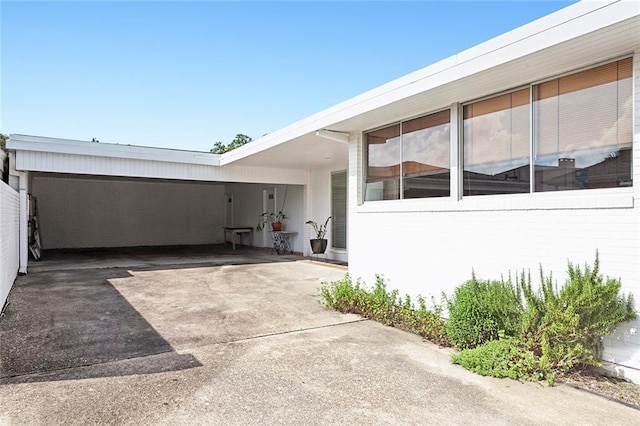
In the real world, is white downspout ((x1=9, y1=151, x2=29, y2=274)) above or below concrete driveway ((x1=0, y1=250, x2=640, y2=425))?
above

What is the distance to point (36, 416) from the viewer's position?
8.53ft

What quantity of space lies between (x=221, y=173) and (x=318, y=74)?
149 inches

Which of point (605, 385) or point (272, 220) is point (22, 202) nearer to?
point (272, 220)

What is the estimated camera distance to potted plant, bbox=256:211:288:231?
13.3 metres

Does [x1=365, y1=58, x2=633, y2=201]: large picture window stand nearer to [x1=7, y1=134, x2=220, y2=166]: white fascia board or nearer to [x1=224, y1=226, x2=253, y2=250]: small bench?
[x1=7, y1=134, x2=220, y2=166]: white fascia board

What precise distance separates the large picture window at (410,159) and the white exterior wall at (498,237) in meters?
0.16

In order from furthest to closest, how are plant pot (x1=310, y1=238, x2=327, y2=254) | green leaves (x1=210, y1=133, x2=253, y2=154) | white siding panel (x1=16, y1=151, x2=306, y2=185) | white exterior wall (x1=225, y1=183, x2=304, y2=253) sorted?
green leaves (x1=210, y1=133, x2=253, y2=154) < white exterior wall (x1=225, y1=183, x2=304, y2=253) < plant pot (x1=310, y1=238, x2=327, y2=254) < white siding panel (x1=16, y1=151, x2=306, y2=185)

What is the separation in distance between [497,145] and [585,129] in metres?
0.90

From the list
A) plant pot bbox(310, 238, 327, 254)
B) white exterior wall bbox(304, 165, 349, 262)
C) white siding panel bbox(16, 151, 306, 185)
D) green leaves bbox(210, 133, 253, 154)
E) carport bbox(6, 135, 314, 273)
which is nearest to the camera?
white siding panel bbox(16, 151, 306, 185)

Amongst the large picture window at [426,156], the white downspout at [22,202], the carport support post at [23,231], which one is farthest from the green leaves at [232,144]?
the large picture window at [426,156]

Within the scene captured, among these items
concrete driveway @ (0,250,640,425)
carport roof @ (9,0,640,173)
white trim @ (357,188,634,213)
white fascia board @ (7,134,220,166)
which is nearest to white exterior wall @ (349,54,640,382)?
white trim @ (357,188,634,213)

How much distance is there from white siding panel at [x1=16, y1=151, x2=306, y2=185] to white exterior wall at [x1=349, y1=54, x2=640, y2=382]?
18.3 feet

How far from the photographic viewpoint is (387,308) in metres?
5.29

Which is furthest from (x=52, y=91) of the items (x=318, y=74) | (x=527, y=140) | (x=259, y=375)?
(x=527, y=140)
